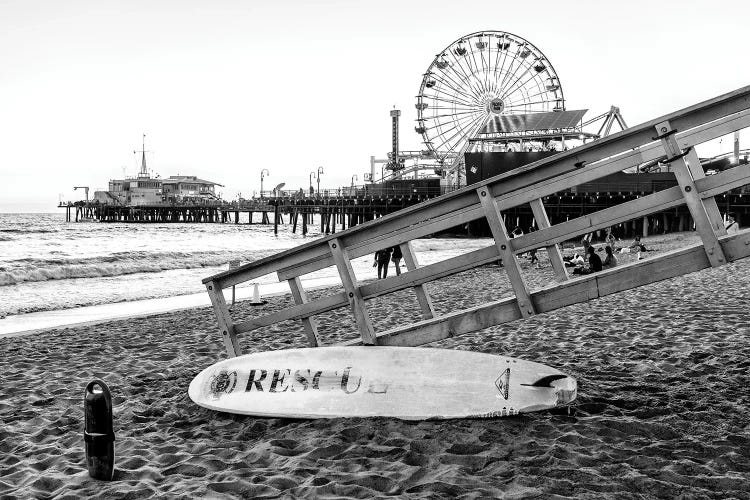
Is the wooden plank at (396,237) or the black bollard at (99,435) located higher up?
the wooden plank at (396,237)

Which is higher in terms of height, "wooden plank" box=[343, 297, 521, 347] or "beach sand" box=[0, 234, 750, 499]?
"wooden plank" box=[343, 297, 521, 347]

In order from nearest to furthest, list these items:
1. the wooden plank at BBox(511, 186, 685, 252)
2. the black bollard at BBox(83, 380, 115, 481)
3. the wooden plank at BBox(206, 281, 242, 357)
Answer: the black bollard at BBox(83, 380, 115, 481)
the wooden plank at BBox(511, 186, 685, 252)
the wooden plank at BBox(206, 281, 242, 357)

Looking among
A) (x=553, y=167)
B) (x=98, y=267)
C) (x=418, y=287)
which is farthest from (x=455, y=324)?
(x=98, y=267)

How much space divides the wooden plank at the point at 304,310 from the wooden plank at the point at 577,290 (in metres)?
0.55

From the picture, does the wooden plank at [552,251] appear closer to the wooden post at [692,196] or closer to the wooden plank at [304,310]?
the wooden post at [692,196]

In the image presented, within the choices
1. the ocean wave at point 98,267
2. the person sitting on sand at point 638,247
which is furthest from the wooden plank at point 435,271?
the ocean wave at point 98,267

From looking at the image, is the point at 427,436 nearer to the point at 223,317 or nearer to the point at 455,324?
the point at 455,324

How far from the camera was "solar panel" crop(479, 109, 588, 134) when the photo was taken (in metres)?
53.6

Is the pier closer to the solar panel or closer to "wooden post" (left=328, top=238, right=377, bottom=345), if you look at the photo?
the solar panel

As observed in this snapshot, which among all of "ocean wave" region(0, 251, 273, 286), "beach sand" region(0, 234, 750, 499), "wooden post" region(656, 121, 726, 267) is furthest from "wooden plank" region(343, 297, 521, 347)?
"ocean wave" region(0, 251, 273, 286)

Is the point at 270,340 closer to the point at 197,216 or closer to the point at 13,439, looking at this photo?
the point at 13,439

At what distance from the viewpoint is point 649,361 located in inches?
285

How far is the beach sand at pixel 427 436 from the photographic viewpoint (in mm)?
4336

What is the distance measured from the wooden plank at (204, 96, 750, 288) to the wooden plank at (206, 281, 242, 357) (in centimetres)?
65
